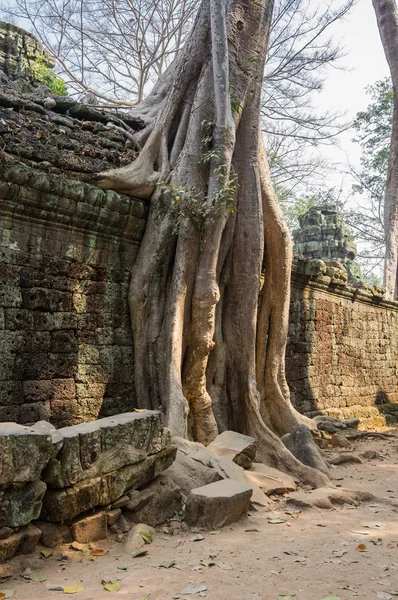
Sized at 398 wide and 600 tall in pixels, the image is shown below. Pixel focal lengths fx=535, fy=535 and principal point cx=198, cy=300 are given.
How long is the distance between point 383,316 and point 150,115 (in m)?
A: 5.27

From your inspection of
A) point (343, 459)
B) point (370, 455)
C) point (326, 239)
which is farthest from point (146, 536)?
point (326, 239)

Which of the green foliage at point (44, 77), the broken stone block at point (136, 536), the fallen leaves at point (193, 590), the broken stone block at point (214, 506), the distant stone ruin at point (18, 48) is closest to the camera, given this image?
the fallen leaves at point (193, 590)

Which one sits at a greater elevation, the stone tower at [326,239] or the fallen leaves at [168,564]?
the stone tower at [326,239]

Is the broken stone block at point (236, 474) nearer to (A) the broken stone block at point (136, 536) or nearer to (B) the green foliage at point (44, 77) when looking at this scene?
(A) the broken stone block at point (136, 536)

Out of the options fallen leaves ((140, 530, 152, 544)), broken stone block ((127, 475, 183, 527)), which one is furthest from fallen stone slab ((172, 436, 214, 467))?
fallen leaves ((140, 530, 152, 544))

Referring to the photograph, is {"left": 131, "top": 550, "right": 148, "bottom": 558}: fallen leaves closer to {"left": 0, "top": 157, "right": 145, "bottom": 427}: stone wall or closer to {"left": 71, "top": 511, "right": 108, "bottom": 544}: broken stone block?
{"left": 71, "top": 511, "right": 108, "bottom": 544}: broken stone block

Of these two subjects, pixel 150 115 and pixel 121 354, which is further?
pixel 150 115

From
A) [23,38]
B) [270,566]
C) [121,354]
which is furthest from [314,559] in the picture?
[23,38]

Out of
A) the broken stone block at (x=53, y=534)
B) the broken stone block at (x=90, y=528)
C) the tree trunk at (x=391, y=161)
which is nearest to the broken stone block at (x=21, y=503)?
the broken stone block at (x=53, y=534)

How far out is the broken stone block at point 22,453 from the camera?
7.20ft

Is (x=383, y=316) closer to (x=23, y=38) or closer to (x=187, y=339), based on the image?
(x=187, y=339)

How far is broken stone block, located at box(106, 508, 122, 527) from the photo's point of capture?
2.64 metres

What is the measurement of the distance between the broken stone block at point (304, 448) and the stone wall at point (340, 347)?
1.83m

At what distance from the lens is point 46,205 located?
12.7 ft
